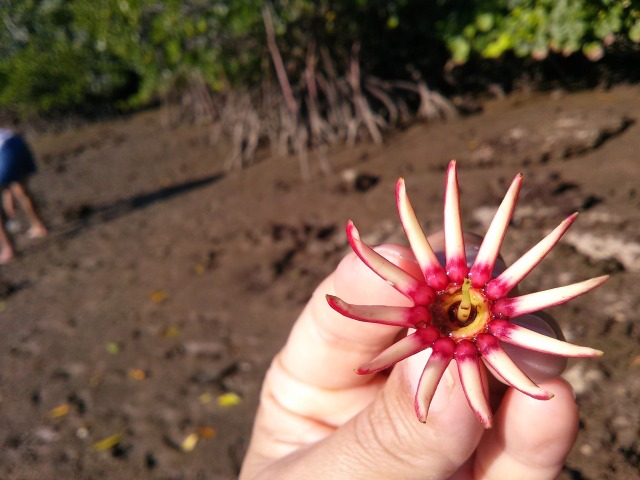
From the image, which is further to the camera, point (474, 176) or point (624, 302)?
point (474, 176)

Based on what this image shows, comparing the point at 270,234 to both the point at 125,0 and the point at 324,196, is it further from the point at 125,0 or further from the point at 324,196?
the point at 125,0

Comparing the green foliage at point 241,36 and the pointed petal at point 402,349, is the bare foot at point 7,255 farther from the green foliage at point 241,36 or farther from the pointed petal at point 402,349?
the pointed petal at point 402,349

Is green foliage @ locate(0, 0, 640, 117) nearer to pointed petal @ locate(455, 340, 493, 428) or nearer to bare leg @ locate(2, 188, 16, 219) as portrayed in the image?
bare leg @ locate(2, 188, 16, 219)

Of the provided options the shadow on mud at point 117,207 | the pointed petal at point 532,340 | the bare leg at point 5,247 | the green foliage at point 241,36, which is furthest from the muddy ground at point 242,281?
the pointed petal at point 532,340

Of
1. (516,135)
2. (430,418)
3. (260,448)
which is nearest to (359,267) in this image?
(430,418)

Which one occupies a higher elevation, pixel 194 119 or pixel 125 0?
pixel 125 0
